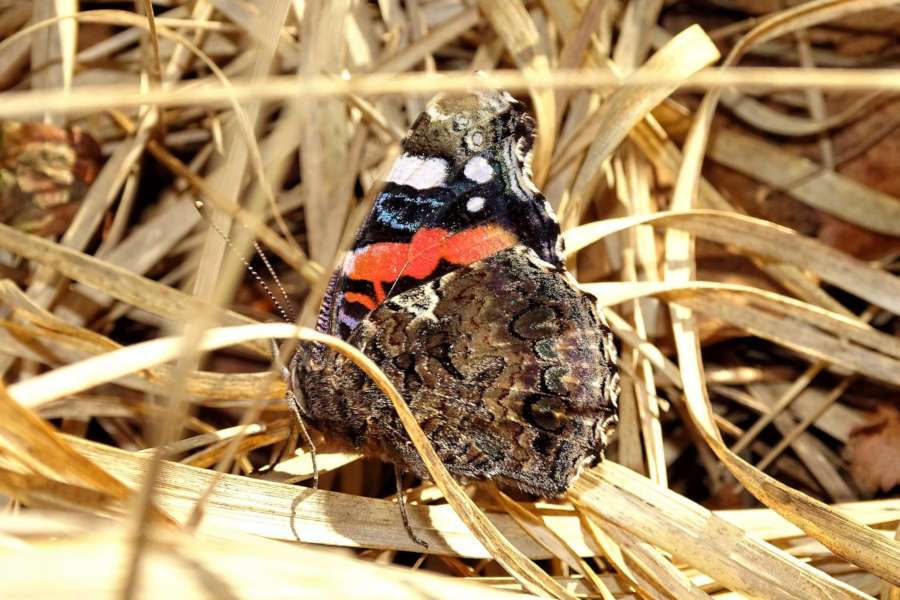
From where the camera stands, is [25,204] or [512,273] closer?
[512,273]

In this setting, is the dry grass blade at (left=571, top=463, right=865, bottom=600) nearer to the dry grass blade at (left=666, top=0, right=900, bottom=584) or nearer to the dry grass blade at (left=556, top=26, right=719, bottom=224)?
the dry grass blade at (left=666, top=0, right=900, bottom=584)

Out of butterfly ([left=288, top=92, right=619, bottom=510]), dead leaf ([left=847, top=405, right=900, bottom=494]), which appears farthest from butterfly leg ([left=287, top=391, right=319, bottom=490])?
dead leaf ([left=847, top=405, right=900, bottom=494])

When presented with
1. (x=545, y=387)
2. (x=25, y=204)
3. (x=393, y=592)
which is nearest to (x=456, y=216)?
(x=545, y=387)

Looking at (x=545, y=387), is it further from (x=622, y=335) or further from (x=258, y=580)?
(x=258, y=580)

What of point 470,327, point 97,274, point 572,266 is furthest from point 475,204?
point 97,274

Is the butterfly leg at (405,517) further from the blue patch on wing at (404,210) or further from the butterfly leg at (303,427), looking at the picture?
the blue patch on wing at (404,210)

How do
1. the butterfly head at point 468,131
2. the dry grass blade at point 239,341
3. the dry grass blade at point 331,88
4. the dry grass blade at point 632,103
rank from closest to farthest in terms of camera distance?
the dry grass blade at point 331,88
the dry grass blade at point 239,341
the butterfly head at point 468,131
the dry grass blade at point 632,103

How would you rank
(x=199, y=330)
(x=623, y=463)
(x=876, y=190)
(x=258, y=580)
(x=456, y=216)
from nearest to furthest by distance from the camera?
(x=199, y=330)
(x=258, y=580)
(x=456, y=216)
(x=623, y=463)
(x=876, y=190)

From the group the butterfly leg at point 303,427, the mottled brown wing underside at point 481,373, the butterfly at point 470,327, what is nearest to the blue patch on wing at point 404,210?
the butterfly at point 470,327
